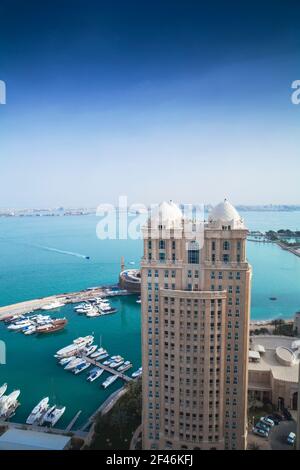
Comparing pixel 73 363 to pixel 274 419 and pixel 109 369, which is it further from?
pixel 274 419

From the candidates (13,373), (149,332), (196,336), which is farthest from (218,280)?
(13,373)

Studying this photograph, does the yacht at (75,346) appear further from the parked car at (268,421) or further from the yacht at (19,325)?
the parked car at (268,421)

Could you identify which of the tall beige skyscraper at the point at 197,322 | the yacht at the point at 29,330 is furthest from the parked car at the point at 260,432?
the yacht at the point at 29,330

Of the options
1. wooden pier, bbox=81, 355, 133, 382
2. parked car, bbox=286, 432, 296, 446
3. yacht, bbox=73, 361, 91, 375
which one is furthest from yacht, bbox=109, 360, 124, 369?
parked car, bbox=286, 432, 296, 446

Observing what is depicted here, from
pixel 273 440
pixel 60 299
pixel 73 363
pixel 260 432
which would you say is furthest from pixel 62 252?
pixel 273 440

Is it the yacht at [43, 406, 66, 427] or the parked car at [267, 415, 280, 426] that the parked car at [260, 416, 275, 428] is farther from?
the yacht at [43, 406, 66, 427]

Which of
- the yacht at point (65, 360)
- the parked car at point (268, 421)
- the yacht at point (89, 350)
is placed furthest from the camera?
the yacht at point (89, 350)
